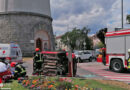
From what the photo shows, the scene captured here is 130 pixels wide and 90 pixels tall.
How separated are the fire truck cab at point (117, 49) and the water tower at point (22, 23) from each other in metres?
19.6

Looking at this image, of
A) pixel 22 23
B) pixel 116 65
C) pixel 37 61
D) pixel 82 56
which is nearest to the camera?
pixel 37 61

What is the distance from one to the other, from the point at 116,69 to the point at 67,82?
8.05 m

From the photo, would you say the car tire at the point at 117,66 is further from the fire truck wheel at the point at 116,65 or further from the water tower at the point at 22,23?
the water tower at the point at 22,23

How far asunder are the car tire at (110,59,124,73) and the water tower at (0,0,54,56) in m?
19.9

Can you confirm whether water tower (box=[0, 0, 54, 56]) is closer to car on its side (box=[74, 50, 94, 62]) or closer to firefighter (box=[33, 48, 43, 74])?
car on its side (box=[74, 50, 94, 62])

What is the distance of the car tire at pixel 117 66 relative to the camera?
13295 mm

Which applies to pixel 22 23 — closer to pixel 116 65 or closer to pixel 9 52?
pixel 9 52

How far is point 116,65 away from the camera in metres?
13.8

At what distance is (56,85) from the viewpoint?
666 cm

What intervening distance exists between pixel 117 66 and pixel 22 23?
22.1 m

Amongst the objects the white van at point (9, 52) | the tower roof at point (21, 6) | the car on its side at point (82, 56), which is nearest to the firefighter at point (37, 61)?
the white van at point (9, 52)

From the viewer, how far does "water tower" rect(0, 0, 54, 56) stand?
30812 mm

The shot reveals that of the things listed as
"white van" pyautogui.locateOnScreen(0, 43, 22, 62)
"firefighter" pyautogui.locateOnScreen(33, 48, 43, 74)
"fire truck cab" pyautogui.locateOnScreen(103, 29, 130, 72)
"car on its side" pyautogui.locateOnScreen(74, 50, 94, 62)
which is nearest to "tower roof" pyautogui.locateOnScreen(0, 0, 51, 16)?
"car on its side" pyautogui.locateOnScreen(74, 50, 94, 62)

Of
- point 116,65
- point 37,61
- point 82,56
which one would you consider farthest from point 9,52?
point 82,56
